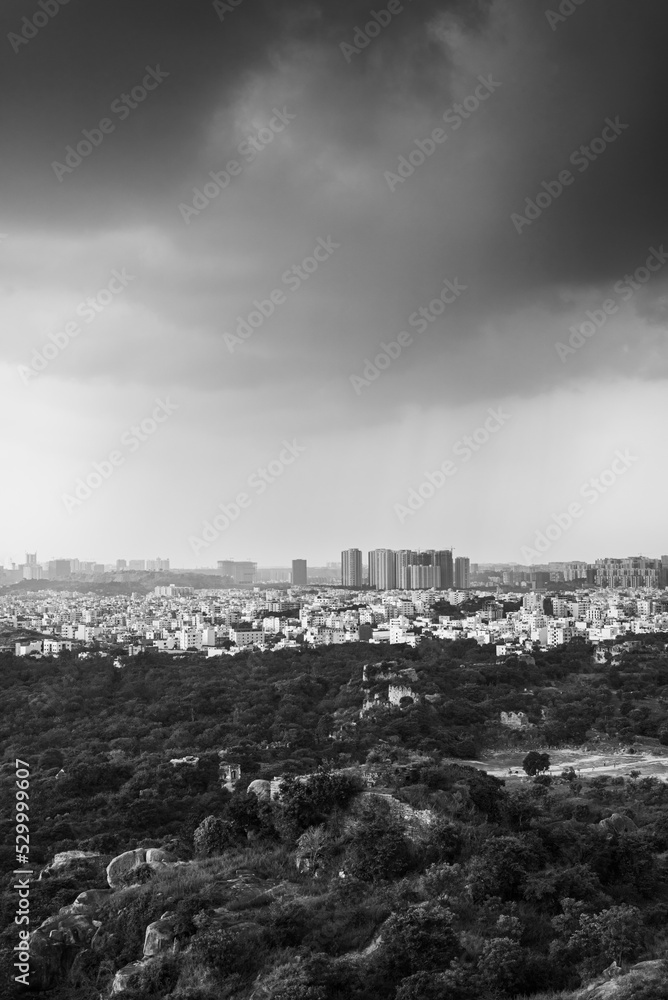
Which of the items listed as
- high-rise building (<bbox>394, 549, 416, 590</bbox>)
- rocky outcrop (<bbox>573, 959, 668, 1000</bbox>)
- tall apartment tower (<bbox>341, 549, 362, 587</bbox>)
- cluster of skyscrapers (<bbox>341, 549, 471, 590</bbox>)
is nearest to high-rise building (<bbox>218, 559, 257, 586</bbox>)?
tall apartment tower (<bbox>341, 549, 362, 587</bbox>)

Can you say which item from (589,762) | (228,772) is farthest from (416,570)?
(228,772)

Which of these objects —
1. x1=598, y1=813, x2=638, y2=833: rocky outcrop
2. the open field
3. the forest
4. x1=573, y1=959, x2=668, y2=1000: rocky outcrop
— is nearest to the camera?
x1=573, y1=959, x2=668, y2=1000: rocky outcrop

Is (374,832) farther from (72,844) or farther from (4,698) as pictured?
(4,698)

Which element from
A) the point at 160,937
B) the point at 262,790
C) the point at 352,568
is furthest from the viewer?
the point at 352,568

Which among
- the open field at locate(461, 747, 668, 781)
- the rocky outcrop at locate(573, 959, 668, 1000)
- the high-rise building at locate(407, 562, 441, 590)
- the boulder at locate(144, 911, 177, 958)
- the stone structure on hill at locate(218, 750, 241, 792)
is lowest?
the open field at locate(461, 747, 668, 781)

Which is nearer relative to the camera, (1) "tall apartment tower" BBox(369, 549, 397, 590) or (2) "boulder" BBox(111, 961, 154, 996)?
(2) "boulder" BBox(111, 961, 154, 996)

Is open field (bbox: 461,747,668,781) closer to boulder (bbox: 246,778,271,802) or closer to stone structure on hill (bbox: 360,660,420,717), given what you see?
stone structure on hill (bbox: 360,660,420,717)

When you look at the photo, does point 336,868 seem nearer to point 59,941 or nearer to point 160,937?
point 160,937
